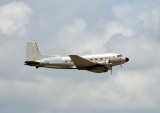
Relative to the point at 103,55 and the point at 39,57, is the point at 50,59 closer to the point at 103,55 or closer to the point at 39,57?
the point at 39,57

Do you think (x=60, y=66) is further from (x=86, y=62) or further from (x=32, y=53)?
(x=32, y=53)

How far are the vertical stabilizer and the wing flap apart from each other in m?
8.66

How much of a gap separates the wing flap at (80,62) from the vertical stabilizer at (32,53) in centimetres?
866

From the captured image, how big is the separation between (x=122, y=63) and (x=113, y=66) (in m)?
1.76

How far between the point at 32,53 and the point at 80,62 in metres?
10.8

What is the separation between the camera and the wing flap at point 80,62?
85125mm

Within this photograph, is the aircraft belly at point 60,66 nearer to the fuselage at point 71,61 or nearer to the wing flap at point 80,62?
the fuselage at point 71,61

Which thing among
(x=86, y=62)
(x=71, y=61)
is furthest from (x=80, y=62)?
(x=71, y=61)

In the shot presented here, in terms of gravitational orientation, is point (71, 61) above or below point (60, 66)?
above

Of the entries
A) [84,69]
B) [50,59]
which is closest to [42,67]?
[50,59]

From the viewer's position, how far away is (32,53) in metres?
92.4

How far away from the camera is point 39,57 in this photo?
91812 millimetres

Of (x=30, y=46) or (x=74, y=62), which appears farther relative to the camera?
(x=30, y=46)

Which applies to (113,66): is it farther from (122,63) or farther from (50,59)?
(50,59)
